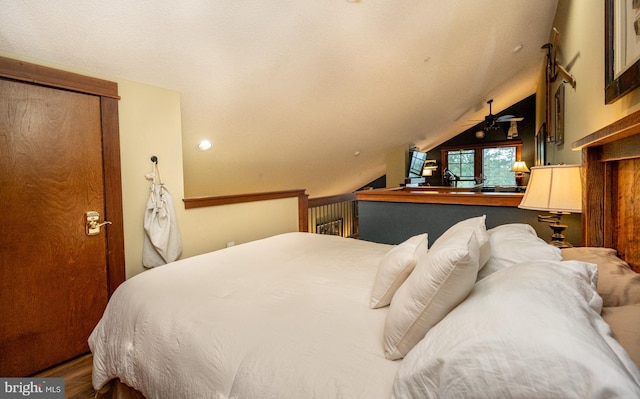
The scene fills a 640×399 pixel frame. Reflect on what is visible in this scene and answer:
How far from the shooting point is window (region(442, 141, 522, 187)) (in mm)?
7677

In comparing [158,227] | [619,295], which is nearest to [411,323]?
[619,295]

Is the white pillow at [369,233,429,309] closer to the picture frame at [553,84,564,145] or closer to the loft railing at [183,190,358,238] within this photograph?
the loft railing at [183,190,358,238]

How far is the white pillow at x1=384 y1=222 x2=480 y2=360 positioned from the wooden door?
7.49 feet

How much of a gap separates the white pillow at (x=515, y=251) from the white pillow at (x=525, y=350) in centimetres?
36

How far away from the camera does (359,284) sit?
1530mm

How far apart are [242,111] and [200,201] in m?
1.08

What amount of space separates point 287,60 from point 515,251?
2.38 meters

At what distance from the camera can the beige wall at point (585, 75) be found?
1.53 metres

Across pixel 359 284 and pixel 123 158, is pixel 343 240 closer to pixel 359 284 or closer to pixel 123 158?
pixel 359 284

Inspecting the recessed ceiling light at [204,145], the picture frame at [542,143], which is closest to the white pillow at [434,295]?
the recessed ceiling light at [204,145]

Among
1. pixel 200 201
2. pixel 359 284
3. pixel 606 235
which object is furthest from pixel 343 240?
pixel 606 235

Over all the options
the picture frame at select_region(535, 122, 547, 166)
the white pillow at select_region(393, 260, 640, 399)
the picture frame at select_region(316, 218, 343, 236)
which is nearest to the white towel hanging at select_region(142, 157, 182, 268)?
the white pillow at select_region(393, 260, 640, 399)

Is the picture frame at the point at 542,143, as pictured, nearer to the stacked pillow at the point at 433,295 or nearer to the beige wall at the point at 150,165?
the stacked pillow at the point at 433,295

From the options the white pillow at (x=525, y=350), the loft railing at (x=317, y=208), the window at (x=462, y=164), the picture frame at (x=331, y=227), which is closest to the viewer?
the white pillow at (x=525, y=350)
